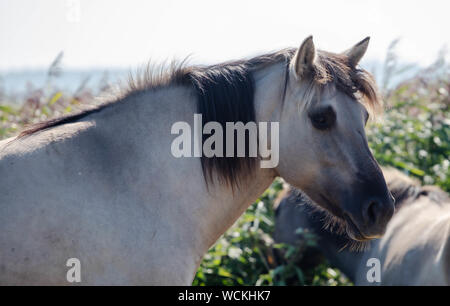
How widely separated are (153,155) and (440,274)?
217cm

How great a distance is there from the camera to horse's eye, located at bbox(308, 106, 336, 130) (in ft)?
7.36

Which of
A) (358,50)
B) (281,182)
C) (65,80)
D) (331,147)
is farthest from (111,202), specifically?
(65,80)

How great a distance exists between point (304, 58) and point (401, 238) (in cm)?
227

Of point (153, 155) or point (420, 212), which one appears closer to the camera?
point (153, 155)

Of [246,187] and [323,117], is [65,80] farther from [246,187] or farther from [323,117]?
[323,117]

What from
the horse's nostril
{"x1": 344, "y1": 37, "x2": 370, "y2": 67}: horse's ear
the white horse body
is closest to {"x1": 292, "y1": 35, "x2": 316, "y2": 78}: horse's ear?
{"x1": 344, "y1": 37, "x2": 370, "y2": 67}: horse's ear

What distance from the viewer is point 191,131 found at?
2289mm

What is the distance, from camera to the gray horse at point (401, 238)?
3.22m

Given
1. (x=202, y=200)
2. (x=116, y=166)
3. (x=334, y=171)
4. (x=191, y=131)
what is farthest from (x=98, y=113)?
(x=334, y=171)

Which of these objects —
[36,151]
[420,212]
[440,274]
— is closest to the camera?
[36,151]

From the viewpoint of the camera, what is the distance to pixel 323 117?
2248 millimetres

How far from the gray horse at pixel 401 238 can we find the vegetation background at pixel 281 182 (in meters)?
0.18
